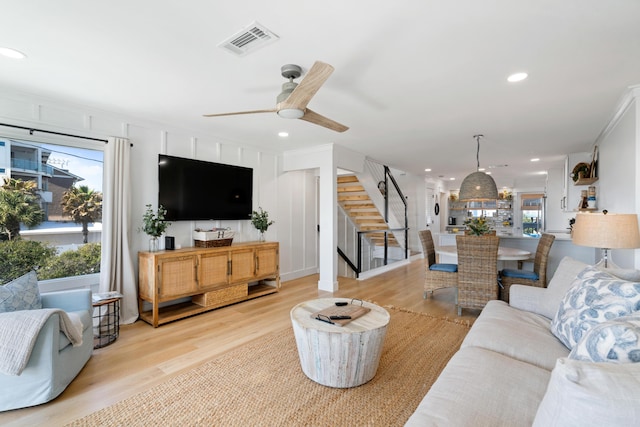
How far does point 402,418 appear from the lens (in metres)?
1.88

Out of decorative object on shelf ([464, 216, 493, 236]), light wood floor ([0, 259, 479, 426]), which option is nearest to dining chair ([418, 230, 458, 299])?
light wood floor ([0, 259, 479, 426])

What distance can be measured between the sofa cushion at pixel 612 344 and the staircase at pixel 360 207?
573 cm

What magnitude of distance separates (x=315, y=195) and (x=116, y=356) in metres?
4.38

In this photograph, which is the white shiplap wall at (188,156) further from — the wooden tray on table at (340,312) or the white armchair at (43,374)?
the wooden tray on table at (340,312)

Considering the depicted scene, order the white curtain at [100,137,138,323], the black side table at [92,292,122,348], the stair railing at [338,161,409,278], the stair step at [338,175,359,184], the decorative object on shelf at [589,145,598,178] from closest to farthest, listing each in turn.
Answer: the black side table at [92,292,122,348] → the white curtain at [100,137,138,323] → the decorative object on shelf at [589,145,598,178] → the stair step at [338,175,359,184] → the stair railing at [338,161,409,278]

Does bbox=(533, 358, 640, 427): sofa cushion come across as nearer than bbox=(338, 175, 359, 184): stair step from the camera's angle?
Yes

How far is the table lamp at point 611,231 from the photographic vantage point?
2408 millimetres

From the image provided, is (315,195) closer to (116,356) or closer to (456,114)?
(456,114)

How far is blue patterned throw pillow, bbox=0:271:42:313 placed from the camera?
216 centimetres

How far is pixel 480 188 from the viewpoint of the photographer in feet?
14.6

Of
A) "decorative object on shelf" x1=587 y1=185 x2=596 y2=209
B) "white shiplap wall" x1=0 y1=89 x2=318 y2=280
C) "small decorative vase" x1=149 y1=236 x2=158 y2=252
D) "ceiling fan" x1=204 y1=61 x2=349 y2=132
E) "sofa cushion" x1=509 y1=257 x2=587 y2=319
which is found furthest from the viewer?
"decorative object on shelf" x1=587 y1=185 x2=596 y2=209

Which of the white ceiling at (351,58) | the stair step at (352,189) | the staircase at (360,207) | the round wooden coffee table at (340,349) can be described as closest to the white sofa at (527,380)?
the round wooden coffee table at (340,349)

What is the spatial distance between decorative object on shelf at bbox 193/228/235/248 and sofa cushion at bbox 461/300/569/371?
3.27m

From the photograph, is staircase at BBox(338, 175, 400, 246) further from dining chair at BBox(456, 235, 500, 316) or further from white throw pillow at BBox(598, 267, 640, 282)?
white throw pillow at BBox(598, 267, 640, 282)
